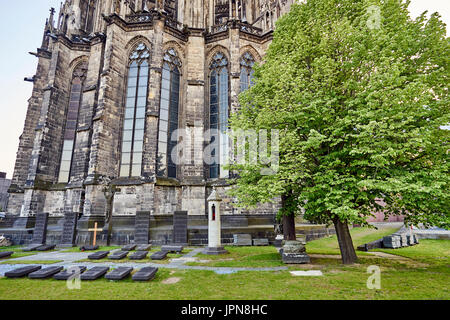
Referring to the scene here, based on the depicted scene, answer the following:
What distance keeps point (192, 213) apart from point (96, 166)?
7.63m

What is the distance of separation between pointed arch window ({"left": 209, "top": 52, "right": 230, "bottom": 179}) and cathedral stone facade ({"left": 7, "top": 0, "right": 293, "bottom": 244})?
0.10 metres

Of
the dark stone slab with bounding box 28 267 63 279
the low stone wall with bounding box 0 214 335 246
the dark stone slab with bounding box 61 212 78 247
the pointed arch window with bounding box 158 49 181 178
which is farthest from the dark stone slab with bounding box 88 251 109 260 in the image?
the pointed arch window with bounding box 158 49 181 178

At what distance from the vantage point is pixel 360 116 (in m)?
6.57

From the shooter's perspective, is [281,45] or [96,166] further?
[96,166]

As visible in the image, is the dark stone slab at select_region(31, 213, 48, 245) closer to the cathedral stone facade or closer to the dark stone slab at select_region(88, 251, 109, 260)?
the cathedral stone facade

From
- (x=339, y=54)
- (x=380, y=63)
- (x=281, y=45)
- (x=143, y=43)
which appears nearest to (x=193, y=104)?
(x=143, y=43)

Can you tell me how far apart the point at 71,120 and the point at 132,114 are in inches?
257

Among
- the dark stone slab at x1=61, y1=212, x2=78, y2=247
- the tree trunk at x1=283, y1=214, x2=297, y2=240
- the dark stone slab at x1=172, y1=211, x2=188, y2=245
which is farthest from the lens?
the dark stone slab at x1=61, y1=212, x2=78, y2=247

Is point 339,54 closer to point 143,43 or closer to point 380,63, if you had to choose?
point 380,63

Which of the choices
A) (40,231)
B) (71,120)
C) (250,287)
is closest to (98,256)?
(250,287)

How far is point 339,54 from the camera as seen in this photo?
8547mm

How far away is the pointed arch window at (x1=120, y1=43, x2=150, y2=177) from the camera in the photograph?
58.1 ft
